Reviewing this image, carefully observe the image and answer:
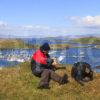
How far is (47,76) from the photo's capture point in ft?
63.2

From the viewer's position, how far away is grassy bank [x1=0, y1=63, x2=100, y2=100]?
18.4m

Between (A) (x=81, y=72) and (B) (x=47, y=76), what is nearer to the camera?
(B) (x=47, y=76)

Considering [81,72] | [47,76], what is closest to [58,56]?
[81,72]

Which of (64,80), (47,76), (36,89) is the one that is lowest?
(36,89)

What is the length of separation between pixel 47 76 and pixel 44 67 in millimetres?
464

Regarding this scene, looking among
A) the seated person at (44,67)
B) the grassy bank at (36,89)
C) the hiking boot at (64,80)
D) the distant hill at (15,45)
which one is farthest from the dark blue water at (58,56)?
the hiking boot at (64,80)

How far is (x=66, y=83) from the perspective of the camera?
19.5 m

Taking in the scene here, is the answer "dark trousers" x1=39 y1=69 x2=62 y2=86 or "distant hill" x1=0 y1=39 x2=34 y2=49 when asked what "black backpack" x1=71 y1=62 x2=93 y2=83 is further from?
"distant hill" x1=0 y1=39 x2=34 y2=49

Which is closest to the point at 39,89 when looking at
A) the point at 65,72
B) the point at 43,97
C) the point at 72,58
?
the point at 43,97

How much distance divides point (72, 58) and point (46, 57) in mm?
12344

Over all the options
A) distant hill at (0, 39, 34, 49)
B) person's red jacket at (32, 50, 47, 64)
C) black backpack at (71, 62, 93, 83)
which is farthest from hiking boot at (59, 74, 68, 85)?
distant hill at (0, 39, 34, 49)

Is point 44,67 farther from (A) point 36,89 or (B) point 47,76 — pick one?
(A) point 36,89

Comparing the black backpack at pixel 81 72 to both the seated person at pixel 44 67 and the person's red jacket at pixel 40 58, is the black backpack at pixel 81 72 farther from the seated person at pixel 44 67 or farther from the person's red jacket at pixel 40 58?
the person's red jacket at pixel 40 58

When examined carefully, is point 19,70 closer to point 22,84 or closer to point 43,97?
point 22,84
